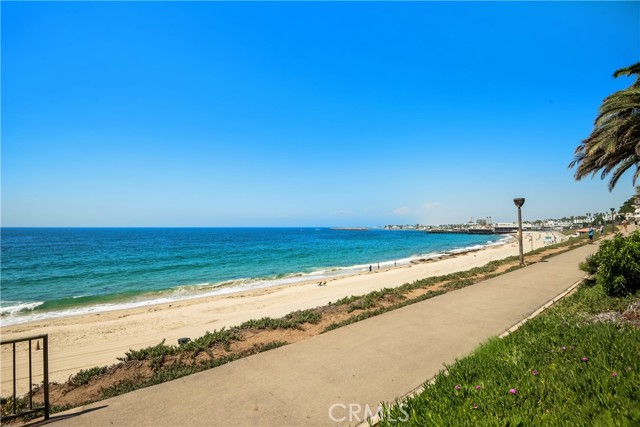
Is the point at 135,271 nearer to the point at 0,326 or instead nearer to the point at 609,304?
the point at 0,326

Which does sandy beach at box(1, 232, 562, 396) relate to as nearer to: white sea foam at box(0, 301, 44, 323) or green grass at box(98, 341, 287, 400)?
white sea foam at box(0, 301, 44, 323)

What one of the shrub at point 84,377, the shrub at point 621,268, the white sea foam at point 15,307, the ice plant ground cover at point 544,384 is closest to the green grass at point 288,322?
the shrub at point 84,377

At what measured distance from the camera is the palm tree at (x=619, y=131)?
862cm

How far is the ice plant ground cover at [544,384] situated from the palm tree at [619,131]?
788 centimetres

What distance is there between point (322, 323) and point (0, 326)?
16.8 m

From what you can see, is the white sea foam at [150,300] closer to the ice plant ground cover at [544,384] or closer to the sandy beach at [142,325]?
the sandy beach at [142,325]

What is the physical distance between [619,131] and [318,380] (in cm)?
1285

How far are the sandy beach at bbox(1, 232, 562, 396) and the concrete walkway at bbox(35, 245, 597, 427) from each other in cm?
568

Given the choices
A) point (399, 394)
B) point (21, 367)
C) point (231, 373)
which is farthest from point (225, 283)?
point (399, 394)

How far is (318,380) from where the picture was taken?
4.27 m

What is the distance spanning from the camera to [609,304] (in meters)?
6.36

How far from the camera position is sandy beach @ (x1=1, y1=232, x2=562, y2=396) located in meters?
8.88

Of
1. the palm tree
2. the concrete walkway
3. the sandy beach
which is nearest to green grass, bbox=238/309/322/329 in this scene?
the concrete walkway

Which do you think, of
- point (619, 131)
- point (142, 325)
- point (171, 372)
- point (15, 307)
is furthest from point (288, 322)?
point (15, 307)
